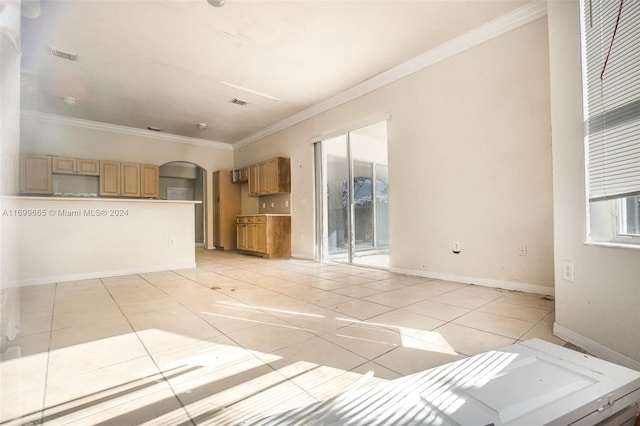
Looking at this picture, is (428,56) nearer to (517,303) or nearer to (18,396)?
(517,303)

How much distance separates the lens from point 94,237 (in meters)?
4.33

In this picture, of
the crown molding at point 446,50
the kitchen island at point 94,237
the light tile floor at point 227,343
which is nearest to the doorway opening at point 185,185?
the kitchen island at point 94,237

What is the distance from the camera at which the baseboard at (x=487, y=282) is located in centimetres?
295

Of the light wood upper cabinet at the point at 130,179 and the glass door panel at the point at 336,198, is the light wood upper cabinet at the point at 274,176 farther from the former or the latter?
the light wood upper cabinet at the point at 130,179

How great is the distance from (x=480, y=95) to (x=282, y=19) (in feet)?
7.93

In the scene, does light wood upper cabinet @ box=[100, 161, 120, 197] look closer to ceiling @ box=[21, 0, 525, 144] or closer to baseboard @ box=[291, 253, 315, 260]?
ceiling @ box=[21, 0, 525, 144]

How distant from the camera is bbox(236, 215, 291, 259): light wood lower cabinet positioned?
612 centimetres

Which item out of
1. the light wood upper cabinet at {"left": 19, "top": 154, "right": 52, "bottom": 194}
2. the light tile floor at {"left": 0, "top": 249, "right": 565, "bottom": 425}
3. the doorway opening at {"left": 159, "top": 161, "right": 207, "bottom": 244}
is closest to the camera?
the light tile floor at {"left": 0, "top": 249, "right": 565, "bottom": 425}

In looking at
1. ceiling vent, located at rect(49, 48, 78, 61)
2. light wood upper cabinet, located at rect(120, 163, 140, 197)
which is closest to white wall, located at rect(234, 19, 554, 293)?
ceiling vent, located at rect(49, 48, 78, 61)

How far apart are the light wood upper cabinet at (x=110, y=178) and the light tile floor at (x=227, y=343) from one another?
12.2ft

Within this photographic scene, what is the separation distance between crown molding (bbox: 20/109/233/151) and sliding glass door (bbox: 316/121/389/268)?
391 centimetres

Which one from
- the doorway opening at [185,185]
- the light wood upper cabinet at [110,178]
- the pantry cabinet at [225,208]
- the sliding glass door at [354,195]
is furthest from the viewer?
the doorway opening at [185,185]

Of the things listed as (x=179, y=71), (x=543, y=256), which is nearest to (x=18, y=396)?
(x=543, y=256)

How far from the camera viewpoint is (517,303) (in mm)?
2656
